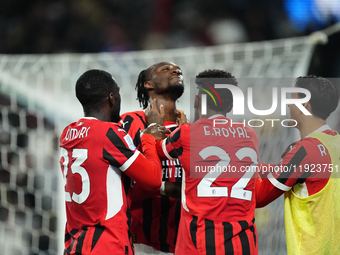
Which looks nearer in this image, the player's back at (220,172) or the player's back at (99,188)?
the player's back at (99,188)

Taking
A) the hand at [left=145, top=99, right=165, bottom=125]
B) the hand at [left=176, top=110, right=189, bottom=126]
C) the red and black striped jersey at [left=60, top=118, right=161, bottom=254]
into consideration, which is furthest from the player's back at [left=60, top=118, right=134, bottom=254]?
the hand at [left=176, top=110, right=189, bottom=126]

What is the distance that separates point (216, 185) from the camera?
163 cm

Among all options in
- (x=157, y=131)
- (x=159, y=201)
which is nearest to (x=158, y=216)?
(x=159, y=201)

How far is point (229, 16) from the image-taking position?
19.0 feet

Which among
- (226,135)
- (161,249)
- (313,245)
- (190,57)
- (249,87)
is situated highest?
(190,57)

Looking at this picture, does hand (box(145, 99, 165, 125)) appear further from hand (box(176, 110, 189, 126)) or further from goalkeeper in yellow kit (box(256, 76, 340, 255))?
goalkeeper in yellow kit (box(256, 76, 340, 255))

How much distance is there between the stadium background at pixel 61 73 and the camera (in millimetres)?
3059

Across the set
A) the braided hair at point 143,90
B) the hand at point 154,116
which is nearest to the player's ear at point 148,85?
the braided hair at point 143,90

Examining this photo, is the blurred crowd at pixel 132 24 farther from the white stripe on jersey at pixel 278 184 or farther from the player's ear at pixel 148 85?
the white stripe on jersey at pixel 278 184

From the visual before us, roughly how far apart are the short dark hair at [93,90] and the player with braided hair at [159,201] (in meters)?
0.40

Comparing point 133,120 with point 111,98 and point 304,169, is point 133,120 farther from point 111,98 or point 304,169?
point 304,169

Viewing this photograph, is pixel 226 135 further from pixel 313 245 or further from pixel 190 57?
pixel 190 57

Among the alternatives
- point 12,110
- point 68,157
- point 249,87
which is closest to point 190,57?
point 249,87

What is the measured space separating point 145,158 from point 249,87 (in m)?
1.97
